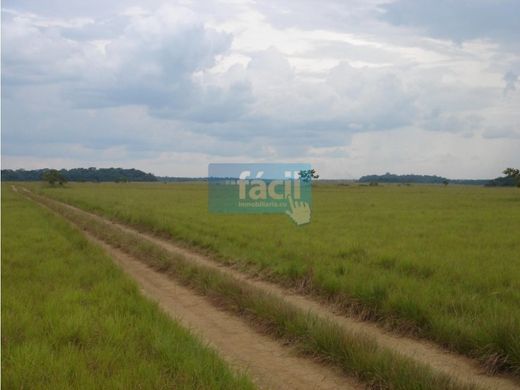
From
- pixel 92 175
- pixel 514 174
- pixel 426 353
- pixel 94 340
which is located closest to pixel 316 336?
pixel 426 353

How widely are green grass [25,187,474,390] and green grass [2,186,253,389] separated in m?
1.38

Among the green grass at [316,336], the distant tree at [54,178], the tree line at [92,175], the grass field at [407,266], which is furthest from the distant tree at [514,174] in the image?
the tree line at [92,175]

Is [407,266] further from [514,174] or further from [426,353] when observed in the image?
[514,174]

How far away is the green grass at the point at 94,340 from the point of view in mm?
5264

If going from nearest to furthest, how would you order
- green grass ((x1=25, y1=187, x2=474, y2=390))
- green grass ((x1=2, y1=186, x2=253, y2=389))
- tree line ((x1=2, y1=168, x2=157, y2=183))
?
green grass ((x1=2, y1=186, x2=253, y2=389)) → green grass ((x1=25, y1=187, x2=474, y2=390)) → tree line ((x1=2, y1=168, x2=157, y2=183))

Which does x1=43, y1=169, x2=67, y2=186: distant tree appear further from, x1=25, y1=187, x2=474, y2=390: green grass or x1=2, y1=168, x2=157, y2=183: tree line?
x1=25, y1=187, x2=474, y2=390: green grass

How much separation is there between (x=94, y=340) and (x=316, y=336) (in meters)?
2.74

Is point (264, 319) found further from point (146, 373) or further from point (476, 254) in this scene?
point (476, 254)

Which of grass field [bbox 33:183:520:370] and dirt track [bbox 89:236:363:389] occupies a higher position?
grass field [bbox 33:183:520:370]

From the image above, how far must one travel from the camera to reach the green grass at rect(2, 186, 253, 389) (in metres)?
5.26

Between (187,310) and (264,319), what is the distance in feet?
5.64

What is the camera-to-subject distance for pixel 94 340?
6473mm

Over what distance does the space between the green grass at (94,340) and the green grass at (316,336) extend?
138 cm


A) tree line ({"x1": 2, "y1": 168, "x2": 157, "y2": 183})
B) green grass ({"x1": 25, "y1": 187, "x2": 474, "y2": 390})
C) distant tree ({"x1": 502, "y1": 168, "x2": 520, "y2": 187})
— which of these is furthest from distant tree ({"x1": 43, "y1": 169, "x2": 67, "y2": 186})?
green grass ({"x1": 25, "y1": 187, "x2": 474, "y2": 390})
